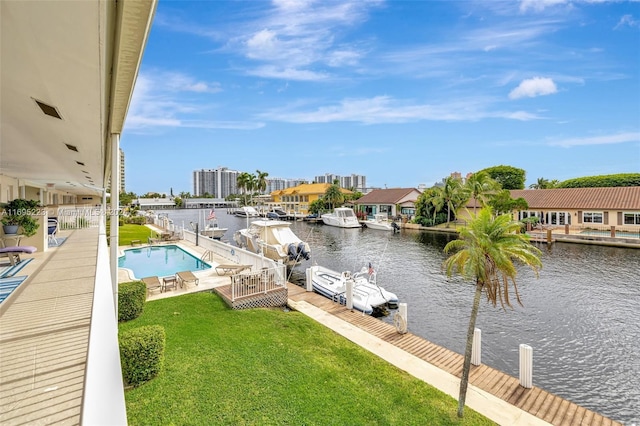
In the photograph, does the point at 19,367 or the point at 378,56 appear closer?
the point at 19,367

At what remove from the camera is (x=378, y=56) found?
2597 centimetres

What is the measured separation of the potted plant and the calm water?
1162cm

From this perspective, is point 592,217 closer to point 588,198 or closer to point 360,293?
point 588,198

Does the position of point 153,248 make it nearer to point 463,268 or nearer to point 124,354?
point 124,354

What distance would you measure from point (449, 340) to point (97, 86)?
1100 cm

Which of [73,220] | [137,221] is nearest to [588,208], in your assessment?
[73,220]

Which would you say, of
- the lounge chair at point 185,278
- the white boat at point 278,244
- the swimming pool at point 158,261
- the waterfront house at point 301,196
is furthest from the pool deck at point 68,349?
the waterfront house at point 301,196

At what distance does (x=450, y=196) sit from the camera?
36812 mm

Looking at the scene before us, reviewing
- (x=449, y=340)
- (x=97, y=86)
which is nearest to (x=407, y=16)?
(x=449, y=340)

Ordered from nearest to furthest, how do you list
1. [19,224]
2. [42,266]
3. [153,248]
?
1. [42,266]
2. [19,224]
3. [153,248]

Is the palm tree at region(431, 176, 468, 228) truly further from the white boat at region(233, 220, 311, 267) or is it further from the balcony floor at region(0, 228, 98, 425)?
the balcony floor at region(0, 228, 98, 425)

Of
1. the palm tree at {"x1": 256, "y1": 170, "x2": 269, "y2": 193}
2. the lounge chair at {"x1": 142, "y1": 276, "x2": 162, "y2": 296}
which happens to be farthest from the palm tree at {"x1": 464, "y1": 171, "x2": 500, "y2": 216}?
the palm tree at {"x1": 256, "y1": 170, "x2": 269, "y2": 193}

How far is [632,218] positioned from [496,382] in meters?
34.1

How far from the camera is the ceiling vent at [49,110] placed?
4.01m
